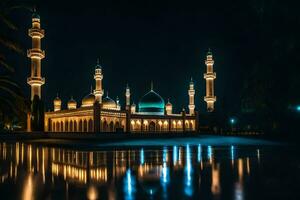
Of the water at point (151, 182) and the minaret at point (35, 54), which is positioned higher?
the minaret at point (35, 54)

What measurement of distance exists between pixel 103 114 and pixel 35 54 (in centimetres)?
1314

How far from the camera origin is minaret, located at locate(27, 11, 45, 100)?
151 feet

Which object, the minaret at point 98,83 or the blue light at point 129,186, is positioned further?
the minaret at point 98,83

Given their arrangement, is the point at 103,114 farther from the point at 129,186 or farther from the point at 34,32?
the point at 129,186

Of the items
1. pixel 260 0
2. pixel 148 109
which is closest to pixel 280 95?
pixel 260 0

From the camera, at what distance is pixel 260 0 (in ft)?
66.4

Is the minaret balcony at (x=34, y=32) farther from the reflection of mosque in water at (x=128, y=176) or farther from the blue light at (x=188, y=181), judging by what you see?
the blue light at (x=188, y=181)

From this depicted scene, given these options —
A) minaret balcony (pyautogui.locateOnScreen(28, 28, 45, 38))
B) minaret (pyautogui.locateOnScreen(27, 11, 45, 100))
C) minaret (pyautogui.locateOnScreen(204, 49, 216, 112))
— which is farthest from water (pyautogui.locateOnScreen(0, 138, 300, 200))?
minaret (pyautogui.locateOnScreen(204, 49, 216, 112))

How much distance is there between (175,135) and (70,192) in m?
32.0

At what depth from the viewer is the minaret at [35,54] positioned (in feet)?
151

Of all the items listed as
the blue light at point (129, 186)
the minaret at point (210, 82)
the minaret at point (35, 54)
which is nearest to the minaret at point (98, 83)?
the minaret at point (35, 54)

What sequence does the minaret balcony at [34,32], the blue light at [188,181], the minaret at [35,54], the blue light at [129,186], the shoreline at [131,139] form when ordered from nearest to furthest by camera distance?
the blue light at [129,186]
the blue light at [188,181]
the shoreline at [131,139]
the minaret balcony at [34,32]
the minaret at [35,54]

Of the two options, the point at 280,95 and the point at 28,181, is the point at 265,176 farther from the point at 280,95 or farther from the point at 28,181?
the point at 280,95

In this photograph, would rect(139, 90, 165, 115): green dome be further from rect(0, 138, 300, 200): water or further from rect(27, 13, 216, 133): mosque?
rect(0, 138, 300, 200): water
